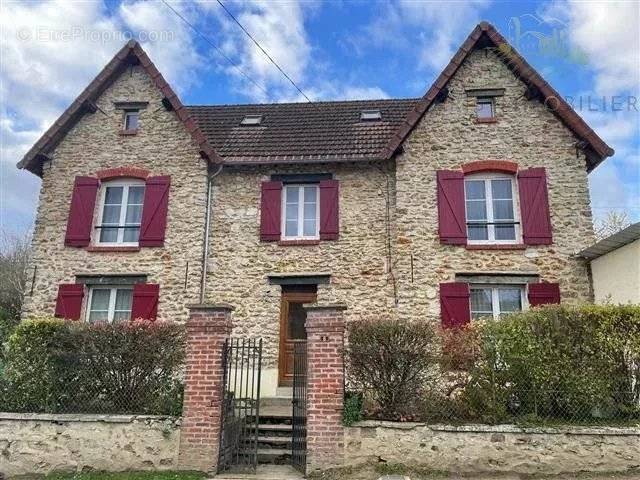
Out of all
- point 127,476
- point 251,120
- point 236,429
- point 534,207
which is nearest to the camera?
point 127,476

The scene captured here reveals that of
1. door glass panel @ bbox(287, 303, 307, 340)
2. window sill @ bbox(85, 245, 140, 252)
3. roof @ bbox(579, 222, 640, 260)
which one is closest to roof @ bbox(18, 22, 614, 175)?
roof @ bbox(579, 222, 640, 260)

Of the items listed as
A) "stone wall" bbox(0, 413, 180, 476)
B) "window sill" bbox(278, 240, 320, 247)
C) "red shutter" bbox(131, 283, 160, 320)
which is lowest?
"stone wall" bbox(0, 413, 180, 476)

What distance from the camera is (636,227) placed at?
843cm

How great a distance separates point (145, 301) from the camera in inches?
436

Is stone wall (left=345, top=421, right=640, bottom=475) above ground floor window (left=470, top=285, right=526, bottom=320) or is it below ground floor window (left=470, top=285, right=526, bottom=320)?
below

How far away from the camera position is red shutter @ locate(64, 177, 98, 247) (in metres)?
11.6

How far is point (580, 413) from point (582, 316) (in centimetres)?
132

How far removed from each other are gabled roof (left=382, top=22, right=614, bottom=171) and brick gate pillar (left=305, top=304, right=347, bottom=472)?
19.4ft

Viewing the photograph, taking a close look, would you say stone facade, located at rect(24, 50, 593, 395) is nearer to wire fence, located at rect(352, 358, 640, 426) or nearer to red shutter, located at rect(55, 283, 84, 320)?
red shutter, located at rect(55, 283, 84, 320)

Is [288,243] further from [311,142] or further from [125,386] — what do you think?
[125,386]

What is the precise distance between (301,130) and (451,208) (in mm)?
4784

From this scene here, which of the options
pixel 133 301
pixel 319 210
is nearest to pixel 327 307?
pixel 319 210

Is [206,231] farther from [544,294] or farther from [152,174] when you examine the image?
[544,294]

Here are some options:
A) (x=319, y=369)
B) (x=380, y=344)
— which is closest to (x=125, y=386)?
(x=319, y=369)
